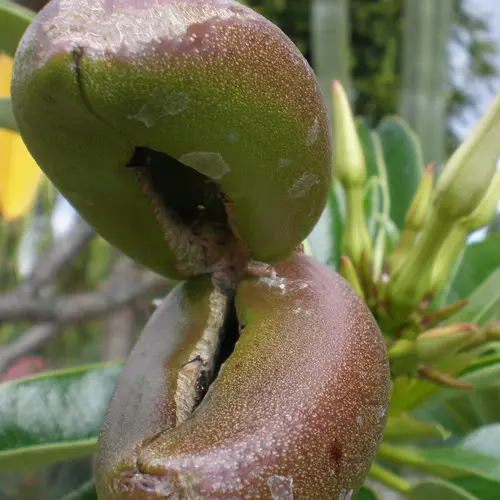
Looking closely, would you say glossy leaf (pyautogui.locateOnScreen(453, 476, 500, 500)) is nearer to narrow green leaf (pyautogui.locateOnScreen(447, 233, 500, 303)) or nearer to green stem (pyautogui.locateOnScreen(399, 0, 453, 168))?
narrow green leaf (pyautogui.locateOnScreen(447, 233, 500, 303))

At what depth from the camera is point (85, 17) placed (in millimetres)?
329

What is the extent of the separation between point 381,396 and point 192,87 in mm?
201

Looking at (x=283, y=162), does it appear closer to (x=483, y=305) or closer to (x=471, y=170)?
(x=471, y=170)

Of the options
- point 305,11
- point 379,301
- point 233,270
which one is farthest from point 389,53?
point 233,270

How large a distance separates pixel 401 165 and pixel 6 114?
611mm

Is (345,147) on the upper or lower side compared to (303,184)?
lower

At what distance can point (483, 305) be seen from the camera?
753 mm

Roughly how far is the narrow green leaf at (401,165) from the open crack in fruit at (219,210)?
0.60m

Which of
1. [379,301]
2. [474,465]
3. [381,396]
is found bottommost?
[474,465]

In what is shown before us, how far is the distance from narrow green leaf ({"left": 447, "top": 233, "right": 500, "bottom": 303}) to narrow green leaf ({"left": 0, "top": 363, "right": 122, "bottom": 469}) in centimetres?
56

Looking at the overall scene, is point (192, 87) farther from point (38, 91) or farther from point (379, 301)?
point (379, 301)

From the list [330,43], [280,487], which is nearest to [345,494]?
[280,487]

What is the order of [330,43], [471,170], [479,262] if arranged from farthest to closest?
[330,43], [479,262], [471,170]

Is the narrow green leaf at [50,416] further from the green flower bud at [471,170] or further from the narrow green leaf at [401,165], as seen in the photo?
the narrow green leaf at [401,165]
